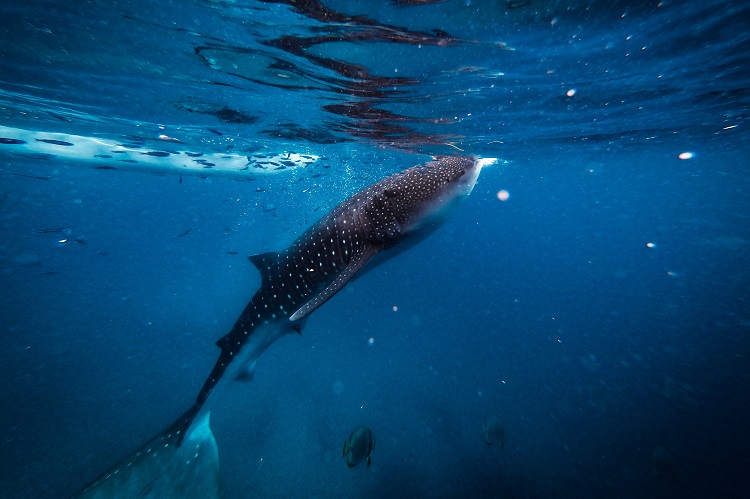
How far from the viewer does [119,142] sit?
16.5 metres

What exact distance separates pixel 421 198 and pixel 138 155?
23240 mm

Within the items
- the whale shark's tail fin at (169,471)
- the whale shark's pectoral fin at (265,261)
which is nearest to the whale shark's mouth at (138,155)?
the whale shark's pectoral fin at (265,261)

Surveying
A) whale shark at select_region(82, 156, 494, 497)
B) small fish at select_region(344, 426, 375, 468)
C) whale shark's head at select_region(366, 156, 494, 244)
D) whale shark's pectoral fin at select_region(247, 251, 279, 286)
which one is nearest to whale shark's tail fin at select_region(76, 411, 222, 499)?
whale shark at select_region(82, 156, 494, 497)

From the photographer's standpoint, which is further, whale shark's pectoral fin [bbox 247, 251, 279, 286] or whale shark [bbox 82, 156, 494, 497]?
whale shark's pectoral fin [bbox 247, 251, 279, 286]

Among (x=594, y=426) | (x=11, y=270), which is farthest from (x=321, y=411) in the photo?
(x=11, y=270)

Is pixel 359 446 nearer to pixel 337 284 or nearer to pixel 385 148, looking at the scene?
pixel 337 284

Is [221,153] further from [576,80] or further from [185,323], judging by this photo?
[576,80]

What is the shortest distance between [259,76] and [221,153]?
12.8 m

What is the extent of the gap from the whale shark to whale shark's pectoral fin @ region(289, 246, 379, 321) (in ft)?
0.04

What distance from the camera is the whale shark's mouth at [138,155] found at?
16266 mm

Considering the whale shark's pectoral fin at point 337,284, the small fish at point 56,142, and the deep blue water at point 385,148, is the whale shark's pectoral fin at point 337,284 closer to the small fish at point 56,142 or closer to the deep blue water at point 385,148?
the deep blue water at point 385,148

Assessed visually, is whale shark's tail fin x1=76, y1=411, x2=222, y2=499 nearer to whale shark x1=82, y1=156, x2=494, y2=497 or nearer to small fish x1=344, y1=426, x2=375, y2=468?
whale shark x1=82, y1=156, x2=494, y2=497

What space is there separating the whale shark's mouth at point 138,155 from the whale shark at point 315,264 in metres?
14.8

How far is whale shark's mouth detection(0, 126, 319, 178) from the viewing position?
1627 cm
